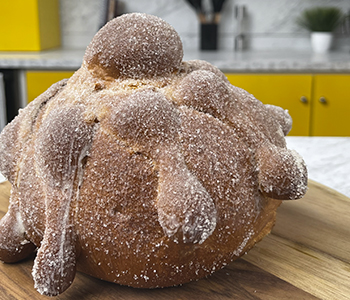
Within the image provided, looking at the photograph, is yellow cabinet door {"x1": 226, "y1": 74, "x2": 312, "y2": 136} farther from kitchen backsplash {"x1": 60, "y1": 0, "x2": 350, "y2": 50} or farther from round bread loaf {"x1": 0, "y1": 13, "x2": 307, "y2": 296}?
round bread loaf {"x1": 0, "y1": 13, "x2": 307, "y2": 296}

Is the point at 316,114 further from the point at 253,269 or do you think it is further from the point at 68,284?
the point at 68,284

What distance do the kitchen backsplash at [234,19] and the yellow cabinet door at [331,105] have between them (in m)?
0.76

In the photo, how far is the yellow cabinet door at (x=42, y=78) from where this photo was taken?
1.94 m

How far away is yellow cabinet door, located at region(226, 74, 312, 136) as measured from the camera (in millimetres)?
1910

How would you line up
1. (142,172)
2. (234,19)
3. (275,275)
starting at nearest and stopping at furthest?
1. (142,172)
2. (275,275)
3. (234,19)

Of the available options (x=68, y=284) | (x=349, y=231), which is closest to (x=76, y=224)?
(x=68, y=284)

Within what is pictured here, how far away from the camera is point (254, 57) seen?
7.20ft

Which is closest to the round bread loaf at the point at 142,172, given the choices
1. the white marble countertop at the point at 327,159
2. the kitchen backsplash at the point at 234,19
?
the white marble countertop at the point at 327,159

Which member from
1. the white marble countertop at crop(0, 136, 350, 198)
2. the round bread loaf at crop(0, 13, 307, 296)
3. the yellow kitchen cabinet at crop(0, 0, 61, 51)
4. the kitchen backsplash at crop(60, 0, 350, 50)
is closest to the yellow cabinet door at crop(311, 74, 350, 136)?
the white marble countertop at crop(0, 136, 350, 198)

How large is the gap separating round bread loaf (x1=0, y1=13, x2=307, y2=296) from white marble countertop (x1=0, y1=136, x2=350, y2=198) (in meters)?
0.47

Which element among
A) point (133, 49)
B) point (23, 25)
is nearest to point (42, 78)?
point (23, 25)

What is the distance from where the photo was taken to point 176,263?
0.62 m

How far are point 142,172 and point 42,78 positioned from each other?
1.50 metres

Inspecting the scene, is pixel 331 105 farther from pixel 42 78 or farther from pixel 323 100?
pixel 42 78
